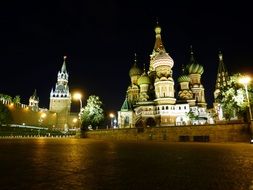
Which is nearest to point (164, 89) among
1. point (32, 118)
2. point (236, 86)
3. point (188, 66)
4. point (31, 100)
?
point (188, 66)

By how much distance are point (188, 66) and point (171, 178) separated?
72.4 m

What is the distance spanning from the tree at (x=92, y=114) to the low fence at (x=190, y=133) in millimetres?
7588

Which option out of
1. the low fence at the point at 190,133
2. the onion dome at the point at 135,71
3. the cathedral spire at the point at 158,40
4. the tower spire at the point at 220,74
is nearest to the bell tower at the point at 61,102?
the onion dome at the point at 135,71

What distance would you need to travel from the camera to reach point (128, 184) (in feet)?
15.1

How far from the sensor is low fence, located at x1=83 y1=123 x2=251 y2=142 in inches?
1032

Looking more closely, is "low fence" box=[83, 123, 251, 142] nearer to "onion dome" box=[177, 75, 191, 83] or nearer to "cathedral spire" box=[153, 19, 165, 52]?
"onion dome" box=[177, 75, 191, 83]

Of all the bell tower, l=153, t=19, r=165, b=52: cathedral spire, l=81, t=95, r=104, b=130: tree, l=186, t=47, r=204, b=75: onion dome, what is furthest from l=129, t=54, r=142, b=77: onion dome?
the bell tower

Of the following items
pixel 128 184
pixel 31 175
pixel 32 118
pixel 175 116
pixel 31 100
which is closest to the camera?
pixel 128 184

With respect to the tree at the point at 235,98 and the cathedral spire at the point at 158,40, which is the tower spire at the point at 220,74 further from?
the tree at the point at 235,98

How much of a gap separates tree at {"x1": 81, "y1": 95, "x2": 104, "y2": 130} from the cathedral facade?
9990mm

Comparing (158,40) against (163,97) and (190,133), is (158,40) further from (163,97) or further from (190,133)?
(190,133)

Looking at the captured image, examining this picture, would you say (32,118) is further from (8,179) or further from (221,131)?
(8,179)

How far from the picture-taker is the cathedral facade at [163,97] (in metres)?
58.0

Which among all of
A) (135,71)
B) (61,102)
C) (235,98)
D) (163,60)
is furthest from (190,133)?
(61,102)
